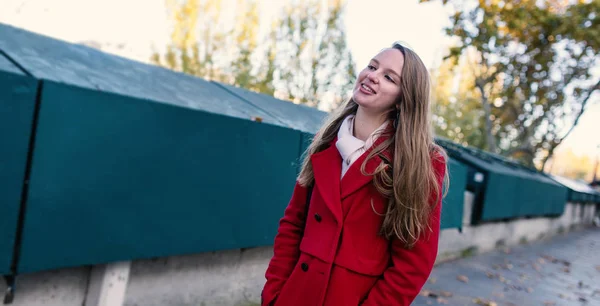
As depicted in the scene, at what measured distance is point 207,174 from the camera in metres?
3.60

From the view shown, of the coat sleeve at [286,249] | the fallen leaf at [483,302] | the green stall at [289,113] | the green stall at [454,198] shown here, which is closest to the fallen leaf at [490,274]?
the green stall at [454,198]

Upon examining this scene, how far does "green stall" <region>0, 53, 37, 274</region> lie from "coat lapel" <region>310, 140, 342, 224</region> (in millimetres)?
1572

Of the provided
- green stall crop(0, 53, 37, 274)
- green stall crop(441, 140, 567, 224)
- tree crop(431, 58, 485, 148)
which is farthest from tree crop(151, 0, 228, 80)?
green stall crop(0, 53, 37, 274)

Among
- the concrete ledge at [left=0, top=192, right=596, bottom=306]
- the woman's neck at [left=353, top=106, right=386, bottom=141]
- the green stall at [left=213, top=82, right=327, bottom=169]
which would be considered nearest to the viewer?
the woman's neck at [left=353, top=106, right=386, bottom=141]

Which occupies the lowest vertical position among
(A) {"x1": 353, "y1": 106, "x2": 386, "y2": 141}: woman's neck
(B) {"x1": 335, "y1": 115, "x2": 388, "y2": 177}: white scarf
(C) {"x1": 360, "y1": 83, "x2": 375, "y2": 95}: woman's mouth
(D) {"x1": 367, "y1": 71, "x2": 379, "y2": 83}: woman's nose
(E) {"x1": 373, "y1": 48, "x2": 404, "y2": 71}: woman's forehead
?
(B) {"x1": 335, "y1": 115, "x2": 388, "y2": 177}: white scarf

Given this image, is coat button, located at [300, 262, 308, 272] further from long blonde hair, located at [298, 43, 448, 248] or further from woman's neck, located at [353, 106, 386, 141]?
woman's neck, located at [353, 106, 386, 141]

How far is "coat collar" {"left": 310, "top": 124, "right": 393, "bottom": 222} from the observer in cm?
190

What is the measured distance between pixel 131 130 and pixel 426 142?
6.25 feet

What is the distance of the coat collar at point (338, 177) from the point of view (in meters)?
1.90

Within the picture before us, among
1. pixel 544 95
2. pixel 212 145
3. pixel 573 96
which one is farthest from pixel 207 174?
pixel 573 96

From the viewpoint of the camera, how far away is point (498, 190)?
916cm

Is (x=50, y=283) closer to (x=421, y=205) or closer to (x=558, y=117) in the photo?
(x=421, y=205)

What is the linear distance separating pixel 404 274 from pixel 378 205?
0.27 meters

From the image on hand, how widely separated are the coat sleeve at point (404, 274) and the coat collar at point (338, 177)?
258 millimetres
